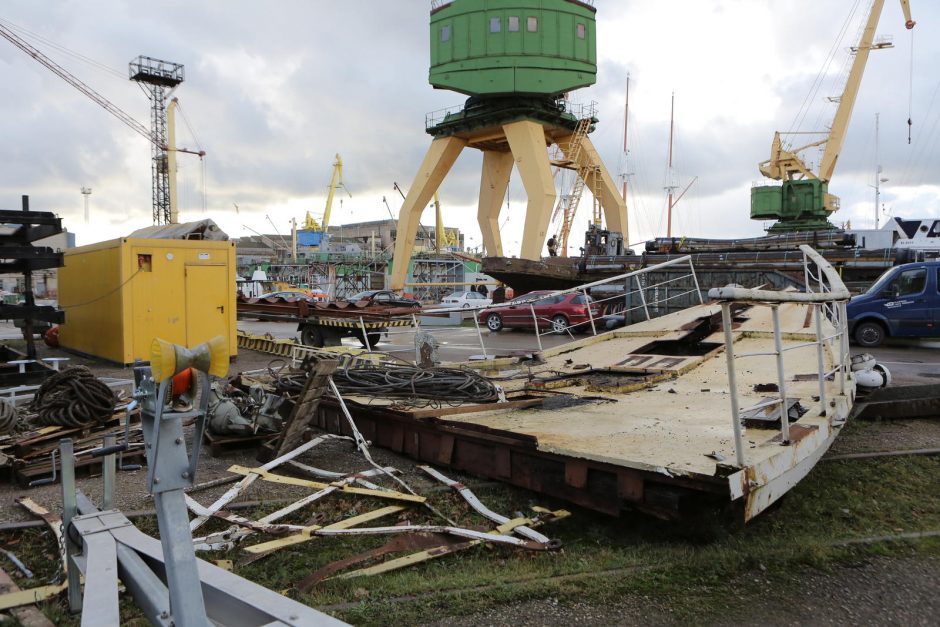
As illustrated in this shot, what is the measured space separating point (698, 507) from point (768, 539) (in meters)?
0.82

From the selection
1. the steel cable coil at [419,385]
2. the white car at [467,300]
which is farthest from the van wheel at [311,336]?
the white car at [467,300]

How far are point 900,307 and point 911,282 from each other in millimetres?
613

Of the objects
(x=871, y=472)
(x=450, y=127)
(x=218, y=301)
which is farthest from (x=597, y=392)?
(x=450, y=127)

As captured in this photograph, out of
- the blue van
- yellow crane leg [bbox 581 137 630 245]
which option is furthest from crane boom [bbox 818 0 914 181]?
the blue van

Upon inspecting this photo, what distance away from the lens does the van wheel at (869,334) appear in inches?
593

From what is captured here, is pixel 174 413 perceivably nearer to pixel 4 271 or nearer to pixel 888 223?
pixel 4 271

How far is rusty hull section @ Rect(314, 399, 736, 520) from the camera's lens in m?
4.07

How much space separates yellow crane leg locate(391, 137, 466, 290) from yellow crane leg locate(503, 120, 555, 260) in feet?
17.3

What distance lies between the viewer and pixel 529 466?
515 centimetres

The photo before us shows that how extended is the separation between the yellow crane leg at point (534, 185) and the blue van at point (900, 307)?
17.5 metres

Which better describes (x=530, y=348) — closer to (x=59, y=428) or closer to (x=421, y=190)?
(x=59, y=428)

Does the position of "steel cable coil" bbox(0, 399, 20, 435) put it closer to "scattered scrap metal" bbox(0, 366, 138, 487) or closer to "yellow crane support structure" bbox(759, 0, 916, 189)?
"scattered scrap metal" bbox(0, 366, 138, 487)

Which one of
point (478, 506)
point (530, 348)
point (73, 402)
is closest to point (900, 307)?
point (530, 348)

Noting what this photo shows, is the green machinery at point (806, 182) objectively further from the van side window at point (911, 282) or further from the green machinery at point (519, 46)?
the van side window at point (911, 282)
